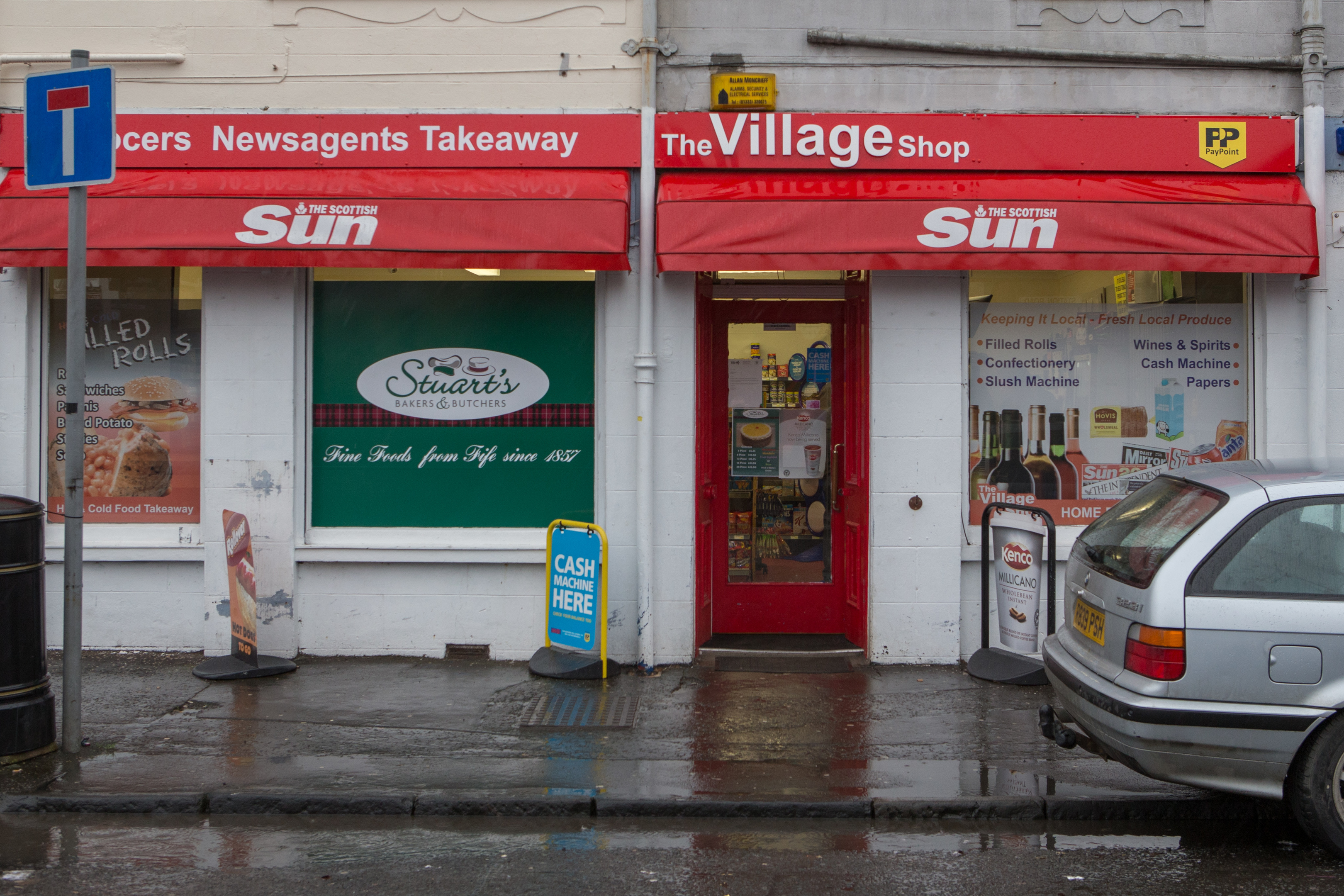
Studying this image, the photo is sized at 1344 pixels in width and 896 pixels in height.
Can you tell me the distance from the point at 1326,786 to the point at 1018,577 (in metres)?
3.07

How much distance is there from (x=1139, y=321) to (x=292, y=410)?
6.47m

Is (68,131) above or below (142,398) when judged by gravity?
above

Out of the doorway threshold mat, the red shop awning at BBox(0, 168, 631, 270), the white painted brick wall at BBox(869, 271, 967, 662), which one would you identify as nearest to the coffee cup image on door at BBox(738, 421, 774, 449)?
the white painted brick wall at BBox(869, 271, 967, 662)

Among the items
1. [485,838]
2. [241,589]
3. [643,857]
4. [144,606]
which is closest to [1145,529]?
[643,857]

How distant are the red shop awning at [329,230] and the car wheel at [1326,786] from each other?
5033 mm

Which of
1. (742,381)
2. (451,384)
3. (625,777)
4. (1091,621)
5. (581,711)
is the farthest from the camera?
(742,381)

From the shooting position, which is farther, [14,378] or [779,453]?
[779,453]

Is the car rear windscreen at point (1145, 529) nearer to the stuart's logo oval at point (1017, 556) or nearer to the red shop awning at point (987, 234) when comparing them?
the stuart's logo oval at point (1017, 556)

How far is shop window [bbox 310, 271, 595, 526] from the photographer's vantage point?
27.6ft

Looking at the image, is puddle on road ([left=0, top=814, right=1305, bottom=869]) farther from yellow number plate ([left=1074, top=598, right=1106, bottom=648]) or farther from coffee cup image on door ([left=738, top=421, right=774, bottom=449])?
coffee cup image on door ([left=738, top=421, right=774, bottom=449])

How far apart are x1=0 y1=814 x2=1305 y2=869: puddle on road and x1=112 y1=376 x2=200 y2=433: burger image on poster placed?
3.91 metres

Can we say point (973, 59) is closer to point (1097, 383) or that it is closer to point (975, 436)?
point (1097, 383)

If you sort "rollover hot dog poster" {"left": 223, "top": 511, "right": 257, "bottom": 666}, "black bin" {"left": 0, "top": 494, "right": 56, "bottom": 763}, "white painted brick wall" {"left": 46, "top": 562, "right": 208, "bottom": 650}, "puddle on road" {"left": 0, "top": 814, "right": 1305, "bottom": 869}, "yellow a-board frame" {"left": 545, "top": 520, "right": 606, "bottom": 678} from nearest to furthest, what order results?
"puddle on road" {"left": 0, "top": 814, "right": 1305, "bottom": 869} → "black bin" {"left": 0, "top": 494, "right": 56, "bottom": 763} → "yellow a-board frame" {"left": 545, "top": 520, "right": 606, "bottom": 678} → "rollover hot dog poster" {"left": 223, "top": 511, "right": 257, "bottom": 666} → "white painted brick wall" {"left": 46, "top": 562, "right": 208, "bottom": 650}

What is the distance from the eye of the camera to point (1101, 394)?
8500mm
